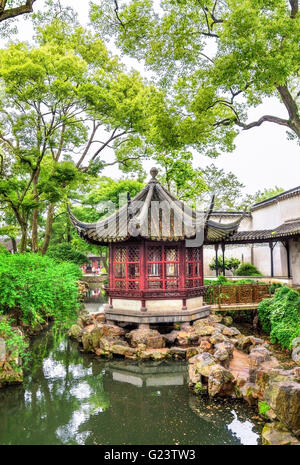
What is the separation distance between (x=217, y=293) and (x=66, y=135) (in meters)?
10.9

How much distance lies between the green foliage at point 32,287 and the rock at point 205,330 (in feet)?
13.5

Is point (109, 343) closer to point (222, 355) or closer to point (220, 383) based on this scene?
point (222, 355)

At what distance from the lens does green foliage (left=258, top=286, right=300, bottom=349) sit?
34.8ft

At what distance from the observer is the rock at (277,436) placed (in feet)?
16.1

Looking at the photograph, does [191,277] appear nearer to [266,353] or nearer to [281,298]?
[281,298]

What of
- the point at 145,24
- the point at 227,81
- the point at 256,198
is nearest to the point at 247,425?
the point at 227,81

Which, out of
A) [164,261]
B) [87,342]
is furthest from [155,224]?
[87,342]

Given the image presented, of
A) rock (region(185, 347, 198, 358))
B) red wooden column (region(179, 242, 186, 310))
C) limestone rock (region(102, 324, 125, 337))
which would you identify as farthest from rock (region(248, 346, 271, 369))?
limestone rock (region(102, 324, 125, 337))

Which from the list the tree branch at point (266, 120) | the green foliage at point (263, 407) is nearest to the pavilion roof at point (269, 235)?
the tree branch at point (266, 120)

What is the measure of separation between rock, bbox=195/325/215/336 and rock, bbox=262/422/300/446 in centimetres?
533

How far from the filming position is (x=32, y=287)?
829 centimetres

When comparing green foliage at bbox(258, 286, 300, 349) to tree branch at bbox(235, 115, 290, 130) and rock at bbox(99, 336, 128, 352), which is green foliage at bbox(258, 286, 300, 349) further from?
tree branch at bbox(235, 115, 290, 130)

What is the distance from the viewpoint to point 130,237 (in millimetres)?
11430

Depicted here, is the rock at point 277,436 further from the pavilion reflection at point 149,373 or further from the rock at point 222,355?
the pavilion reflection at point 149,373
